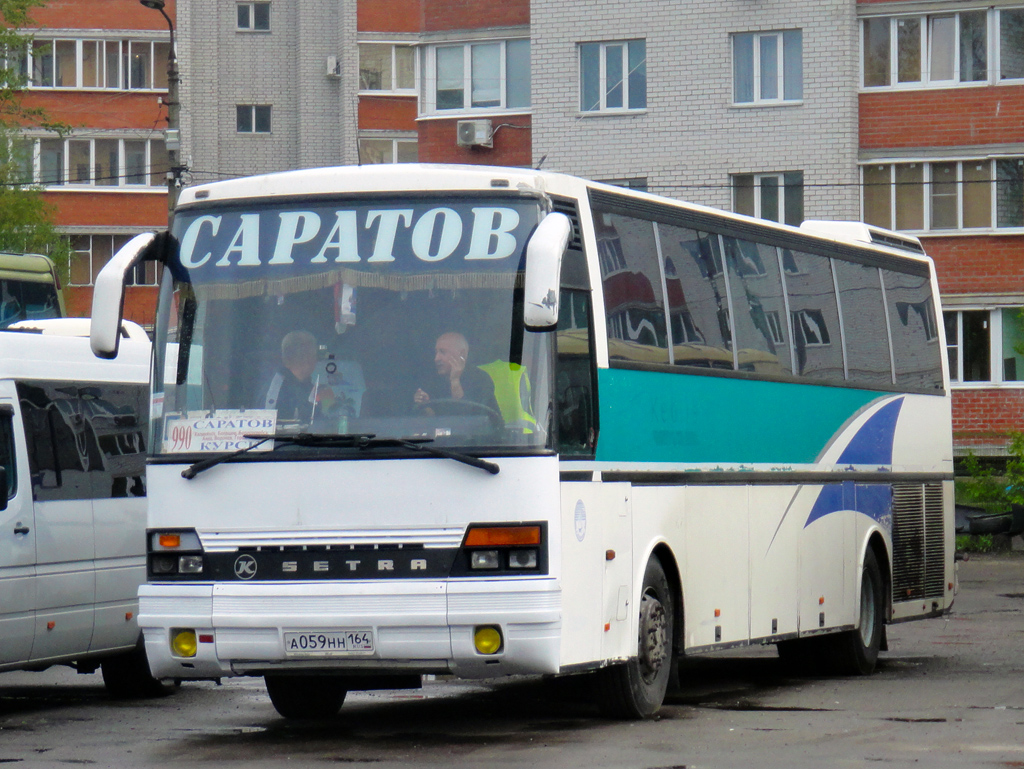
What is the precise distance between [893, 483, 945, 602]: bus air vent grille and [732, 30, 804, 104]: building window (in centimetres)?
2190

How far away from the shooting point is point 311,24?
5781 centimetres

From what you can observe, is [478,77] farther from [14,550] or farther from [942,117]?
[14,550]

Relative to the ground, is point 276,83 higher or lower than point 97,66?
lower

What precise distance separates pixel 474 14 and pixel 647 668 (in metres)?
30.5

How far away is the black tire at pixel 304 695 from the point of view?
11680 mm

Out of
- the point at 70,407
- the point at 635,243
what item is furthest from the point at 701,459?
the point at 70,407

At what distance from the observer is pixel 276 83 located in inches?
2280

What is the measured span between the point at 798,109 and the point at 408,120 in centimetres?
2246

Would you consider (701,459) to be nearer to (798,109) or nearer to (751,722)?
(751,722)

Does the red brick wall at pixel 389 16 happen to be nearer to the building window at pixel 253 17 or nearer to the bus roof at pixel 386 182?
the building window at pixel 253 17

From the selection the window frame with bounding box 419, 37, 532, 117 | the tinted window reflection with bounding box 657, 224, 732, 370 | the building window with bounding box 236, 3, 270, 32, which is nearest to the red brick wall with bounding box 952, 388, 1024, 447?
the window frame with bounding box 419, 37, 532, 117

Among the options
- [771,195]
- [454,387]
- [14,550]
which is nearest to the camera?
[454,387]

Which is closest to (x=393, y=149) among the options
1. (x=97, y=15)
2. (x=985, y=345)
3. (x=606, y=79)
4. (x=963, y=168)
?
(x=97, y=15)

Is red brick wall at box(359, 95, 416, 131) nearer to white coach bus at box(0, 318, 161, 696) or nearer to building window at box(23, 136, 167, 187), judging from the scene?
building window at box(23, 136, 167, 187)
